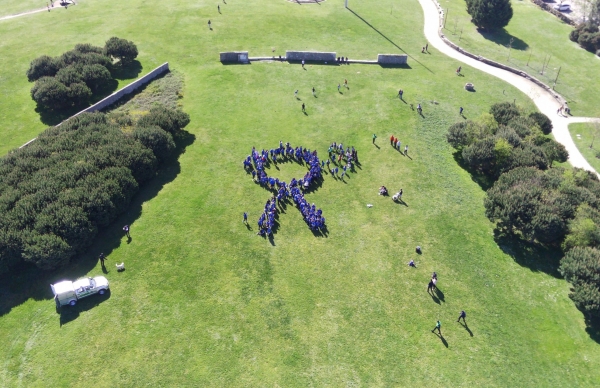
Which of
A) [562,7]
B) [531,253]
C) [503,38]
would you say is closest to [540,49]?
[503,38]

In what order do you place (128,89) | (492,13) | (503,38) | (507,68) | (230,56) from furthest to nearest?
(503,38) < (492,13) < (507,68) < (230,56) < (128,89)

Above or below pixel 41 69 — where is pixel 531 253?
below

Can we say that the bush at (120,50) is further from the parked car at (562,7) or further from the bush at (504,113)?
the parked car at (562,7)

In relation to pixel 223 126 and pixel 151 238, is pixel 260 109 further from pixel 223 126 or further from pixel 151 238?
pixel 151 238

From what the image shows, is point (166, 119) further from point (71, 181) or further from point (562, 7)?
point (562, 7)

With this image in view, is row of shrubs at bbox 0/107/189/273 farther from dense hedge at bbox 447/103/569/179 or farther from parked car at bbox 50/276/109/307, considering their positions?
dense hedge at bbox 447/103/569/179

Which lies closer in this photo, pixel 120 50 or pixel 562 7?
pixel 120 50
